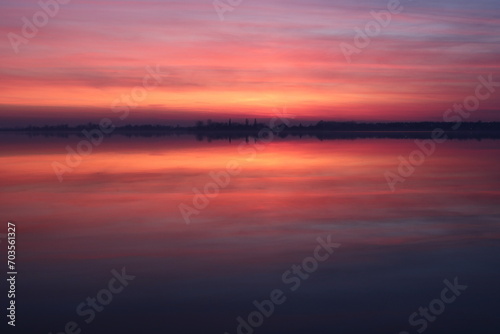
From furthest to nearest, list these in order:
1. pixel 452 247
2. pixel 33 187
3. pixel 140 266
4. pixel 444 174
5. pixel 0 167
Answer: pixel 0 167
pixel 444 174
pixel 33 187
pixel 452 247
pixel 140 266

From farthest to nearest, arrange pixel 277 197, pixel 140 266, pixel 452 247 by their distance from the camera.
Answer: pixel 277 197 → pixel 452 247 → pixel 140 266

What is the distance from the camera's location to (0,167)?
19.0m

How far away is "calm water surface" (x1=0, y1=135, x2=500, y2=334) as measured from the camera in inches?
193

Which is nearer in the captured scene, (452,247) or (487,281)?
(487,281)

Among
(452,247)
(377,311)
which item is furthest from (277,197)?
(377,311)

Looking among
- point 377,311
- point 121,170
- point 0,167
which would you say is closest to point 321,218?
point 377,311

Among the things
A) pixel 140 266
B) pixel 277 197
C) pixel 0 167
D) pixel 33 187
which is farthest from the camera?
pixel 0 167

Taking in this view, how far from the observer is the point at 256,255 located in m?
6.82

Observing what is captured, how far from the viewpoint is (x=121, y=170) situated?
17422 mm

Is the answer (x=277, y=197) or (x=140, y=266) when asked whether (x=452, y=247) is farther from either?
(x=277, y=197)

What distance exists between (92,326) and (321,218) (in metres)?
4.97

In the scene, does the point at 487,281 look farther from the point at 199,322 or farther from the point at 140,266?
the point at 140,266

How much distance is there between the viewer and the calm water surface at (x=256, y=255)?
4.91 m

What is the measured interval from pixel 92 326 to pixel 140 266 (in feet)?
5.43
